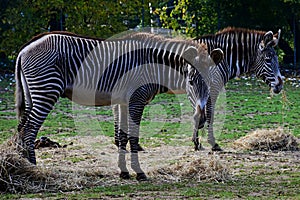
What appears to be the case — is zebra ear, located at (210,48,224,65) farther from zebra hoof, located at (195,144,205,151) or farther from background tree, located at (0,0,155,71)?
background tree, located at (0,0,155,71)

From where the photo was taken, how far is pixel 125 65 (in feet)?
28.9

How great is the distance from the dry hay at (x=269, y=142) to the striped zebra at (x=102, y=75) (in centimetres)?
249

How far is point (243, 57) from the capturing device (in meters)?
11.3

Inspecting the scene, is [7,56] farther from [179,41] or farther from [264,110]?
[179,41]

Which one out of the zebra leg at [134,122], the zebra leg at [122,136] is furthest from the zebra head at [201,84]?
the zebra leg at [122,136]

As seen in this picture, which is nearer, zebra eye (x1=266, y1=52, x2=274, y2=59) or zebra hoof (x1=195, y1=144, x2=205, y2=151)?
zebra hoof (x1=195, y1=144, x2=205, y2=151)

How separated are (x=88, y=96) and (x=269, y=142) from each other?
3.89 m

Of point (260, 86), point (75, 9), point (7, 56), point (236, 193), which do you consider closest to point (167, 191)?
point (236, 193)

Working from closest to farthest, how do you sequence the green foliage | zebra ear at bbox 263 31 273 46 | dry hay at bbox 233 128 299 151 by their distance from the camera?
dry hay at bbox 233 128 299 151
zebra ear at bbox 263 31 273 46
the green foliage

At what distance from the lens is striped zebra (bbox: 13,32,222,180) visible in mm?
8328

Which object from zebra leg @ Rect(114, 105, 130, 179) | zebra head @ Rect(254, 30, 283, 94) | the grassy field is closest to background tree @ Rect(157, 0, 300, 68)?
the grassy field

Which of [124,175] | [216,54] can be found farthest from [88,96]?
[216,54]

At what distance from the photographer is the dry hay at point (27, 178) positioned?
24.1 ft

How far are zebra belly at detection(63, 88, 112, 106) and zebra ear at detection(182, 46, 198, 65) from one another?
1300mm
